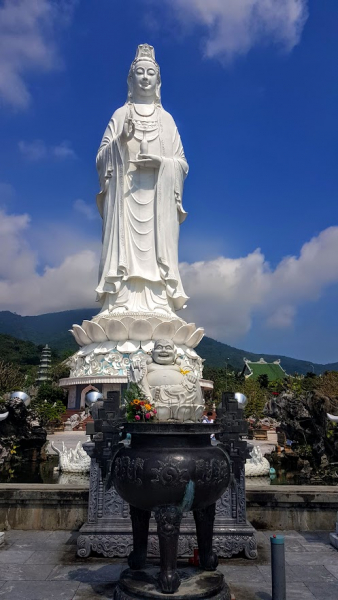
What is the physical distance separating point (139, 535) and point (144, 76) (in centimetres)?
1859

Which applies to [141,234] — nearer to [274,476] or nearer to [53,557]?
[274,476]

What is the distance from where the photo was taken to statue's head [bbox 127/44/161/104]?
1930cm

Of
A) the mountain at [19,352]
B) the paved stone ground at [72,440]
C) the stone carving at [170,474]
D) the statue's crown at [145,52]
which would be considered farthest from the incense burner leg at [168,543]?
the mountain at [19,352]

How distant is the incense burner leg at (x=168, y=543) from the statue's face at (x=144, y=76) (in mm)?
18634

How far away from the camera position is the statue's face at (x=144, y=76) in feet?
63.3

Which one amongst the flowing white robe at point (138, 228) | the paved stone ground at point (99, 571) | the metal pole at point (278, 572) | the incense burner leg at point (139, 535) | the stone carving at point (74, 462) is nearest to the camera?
the metal pole at point (278, 572)

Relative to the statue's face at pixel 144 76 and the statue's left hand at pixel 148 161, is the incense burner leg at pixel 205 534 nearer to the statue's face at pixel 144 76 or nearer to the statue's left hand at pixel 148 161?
the statue's left hand at pixel 148 161

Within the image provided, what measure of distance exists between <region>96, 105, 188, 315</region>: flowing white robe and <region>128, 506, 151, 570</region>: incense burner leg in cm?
1470

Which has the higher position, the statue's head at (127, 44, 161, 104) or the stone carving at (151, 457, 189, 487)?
the statue's head at (127, 44, 161, 104)

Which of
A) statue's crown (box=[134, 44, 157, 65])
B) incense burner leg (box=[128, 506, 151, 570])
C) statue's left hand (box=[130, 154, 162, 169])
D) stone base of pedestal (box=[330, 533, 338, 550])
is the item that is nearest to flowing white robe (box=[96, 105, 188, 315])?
statue's left hand (box=[130, 154, 162, 169])

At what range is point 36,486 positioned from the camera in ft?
19.1

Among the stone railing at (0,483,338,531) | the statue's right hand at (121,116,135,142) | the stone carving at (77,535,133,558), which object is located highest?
the statue's right hand at (121,116,135,142)

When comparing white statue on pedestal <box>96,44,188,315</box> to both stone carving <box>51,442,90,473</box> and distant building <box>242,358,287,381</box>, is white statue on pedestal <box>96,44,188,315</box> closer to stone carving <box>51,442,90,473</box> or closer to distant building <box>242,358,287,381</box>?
stone carving <box>51,442,90,473</box>

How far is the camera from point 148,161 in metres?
18.4
